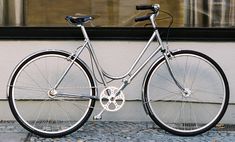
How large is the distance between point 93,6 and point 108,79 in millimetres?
882

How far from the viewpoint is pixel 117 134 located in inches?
232

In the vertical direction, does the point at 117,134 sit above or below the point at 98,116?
below

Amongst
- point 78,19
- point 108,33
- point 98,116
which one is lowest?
point 98,116

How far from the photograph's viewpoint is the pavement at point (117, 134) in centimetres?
572

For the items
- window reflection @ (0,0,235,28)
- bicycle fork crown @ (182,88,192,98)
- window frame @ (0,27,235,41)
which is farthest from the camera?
window reflection @ (0,0,235,28)

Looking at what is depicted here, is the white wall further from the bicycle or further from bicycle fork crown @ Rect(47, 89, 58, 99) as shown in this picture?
bicycle fork crown @ Rect(47, 89, 58, 99)

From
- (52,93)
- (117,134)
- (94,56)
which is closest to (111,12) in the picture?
(94,56)

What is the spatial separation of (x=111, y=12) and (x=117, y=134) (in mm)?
1394

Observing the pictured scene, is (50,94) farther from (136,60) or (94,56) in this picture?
(136,60)

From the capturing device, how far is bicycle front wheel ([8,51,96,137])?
569cm

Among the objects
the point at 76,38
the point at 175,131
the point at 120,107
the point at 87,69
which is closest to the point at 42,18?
the point at 76,38

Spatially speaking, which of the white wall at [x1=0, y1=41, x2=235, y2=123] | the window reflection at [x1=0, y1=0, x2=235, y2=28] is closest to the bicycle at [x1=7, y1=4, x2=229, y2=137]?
the white wall at [x1=0, y1=41, x2=235, y2=123]

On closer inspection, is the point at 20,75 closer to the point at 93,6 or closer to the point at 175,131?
the point at 93,6

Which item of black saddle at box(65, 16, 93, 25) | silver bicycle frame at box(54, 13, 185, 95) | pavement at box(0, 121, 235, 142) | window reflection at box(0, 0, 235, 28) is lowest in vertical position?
pavement at box(0, 121, 235, 142)
